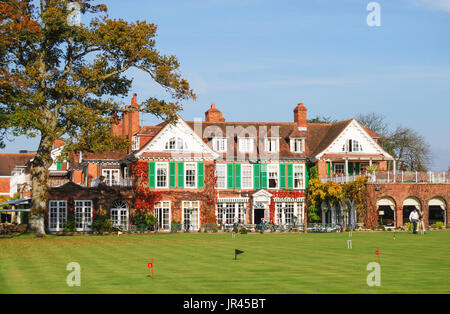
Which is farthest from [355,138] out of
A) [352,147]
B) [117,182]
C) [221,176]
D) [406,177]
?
[117,182]

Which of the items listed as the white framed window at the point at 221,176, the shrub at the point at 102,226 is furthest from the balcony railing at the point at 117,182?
the white framed window at the point at 221,176

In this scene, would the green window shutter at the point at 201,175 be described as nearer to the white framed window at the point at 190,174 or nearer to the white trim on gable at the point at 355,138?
the white framed window at the point at 190,174

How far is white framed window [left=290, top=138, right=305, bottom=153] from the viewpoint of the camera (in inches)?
2304

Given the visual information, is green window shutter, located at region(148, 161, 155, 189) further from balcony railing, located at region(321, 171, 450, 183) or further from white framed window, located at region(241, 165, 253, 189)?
balcony railing, located at region(321, 171, 450, 183)

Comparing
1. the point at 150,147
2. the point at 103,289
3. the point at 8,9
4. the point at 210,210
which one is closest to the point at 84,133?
the point at 8,9

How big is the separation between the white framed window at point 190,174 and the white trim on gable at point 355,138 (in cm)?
1066

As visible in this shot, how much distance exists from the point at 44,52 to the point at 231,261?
73.3ft

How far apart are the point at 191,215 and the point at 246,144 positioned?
8405mm

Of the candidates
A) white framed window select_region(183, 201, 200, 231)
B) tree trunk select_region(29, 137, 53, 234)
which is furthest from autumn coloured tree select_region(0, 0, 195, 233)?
white framed window select_region(183, 201, 200, 231)

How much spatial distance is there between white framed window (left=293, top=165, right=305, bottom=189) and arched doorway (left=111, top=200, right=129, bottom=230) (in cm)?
1484

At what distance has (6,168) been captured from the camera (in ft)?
332

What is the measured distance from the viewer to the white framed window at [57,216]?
2003 inches

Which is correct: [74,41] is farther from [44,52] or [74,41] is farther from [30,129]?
[30,129]

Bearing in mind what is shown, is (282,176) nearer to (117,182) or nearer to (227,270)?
(117,182)
